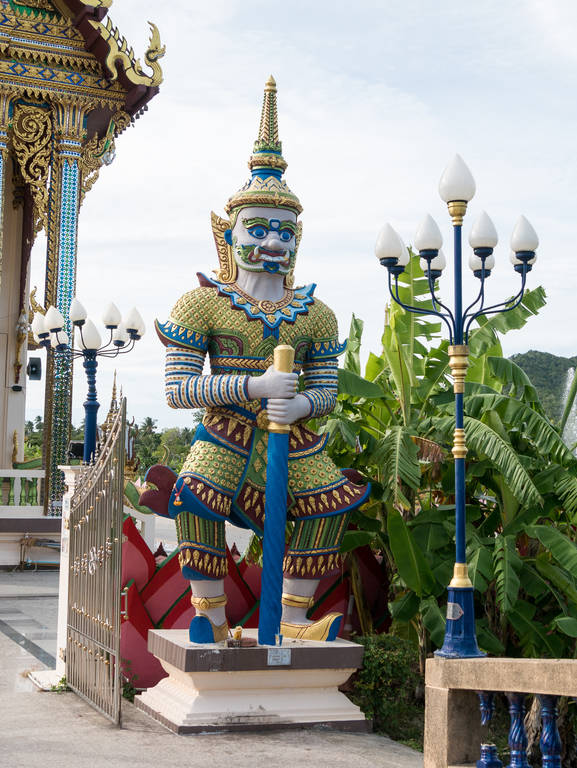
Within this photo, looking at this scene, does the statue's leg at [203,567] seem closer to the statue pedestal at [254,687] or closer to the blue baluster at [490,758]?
the statue pedestal at [254,687]

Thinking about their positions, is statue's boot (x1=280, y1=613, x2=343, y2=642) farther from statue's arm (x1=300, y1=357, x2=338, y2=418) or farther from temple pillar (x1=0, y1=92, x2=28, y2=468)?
temple pillar (x1=0, y1=92, x2=28, y2=468)

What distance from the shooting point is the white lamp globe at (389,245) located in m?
5.95

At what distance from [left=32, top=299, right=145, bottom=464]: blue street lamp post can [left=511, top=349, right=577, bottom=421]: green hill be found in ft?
74.3

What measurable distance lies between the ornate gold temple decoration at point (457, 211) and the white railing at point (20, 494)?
953 cm

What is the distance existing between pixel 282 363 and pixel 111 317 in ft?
17.2

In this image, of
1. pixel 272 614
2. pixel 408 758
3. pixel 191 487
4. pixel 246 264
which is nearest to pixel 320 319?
pixel 246 264

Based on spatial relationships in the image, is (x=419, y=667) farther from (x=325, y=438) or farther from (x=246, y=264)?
(x=246, y=264)

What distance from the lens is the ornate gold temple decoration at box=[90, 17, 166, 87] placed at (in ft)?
45.4

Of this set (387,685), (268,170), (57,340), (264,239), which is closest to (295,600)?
(387,685)

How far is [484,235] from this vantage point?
5824mm

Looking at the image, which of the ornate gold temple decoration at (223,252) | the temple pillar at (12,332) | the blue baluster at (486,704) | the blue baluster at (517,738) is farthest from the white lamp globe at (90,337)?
the temple pillar at (12,332)

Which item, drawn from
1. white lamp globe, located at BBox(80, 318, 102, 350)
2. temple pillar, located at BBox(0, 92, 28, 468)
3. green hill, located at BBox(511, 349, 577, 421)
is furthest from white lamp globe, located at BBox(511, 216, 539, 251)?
green hill, located at BBox(511, 349, 577, 421)

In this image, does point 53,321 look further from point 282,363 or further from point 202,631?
point 202,631

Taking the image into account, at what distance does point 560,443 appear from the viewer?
6.67 metres
